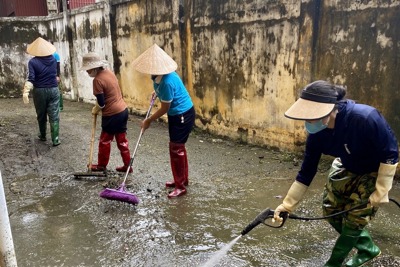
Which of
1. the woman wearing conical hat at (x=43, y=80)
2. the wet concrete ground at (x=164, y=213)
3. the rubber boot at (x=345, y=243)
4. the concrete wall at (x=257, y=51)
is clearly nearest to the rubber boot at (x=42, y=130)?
the woman wearing conical hat at (x=43, y=80)

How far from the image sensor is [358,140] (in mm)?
2439

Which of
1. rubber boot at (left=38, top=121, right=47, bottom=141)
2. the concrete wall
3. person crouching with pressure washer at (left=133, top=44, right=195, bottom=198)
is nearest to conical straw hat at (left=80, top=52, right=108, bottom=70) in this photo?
person crouching with pressure washer at (left=133, top=44, right=195, bottom=198)

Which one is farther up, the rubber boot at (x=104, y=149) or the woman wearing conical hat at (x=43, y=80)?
the woman wearing conical hat at (x=43, y=80)

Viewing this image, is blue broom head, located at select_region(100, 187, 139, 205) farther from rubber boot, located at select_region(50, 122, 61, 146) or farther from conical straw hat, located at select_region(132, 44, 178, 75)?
rubber boot, located at select_region(50, 122, 61, 146)

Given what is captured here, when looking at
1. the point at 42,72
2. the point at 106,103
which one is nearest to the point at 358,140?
the point at 106,103

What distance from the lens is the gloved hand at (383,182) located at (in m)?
2.42

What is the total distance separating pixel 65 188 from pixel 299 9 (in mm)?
4153

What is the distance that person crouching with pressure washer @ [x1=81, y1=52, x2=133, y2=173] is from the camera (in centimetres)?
480

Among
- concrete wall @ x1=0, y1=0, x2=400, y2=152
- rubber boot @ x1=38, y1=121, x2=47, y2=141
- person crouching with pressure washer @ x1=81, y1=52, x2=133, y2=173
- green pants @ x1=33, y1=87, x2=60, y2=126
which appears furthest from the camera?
rubber boot @ x1=38, y1=121, x2=47, y2=141

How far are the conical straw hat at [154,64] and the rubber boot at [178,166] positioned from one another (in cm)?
90

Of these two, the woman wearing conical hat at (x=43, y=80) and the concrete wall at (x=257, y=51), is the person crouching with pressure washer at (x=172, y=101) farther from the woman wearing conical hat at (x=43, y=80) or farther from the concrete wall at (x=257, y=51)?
the woman wearing conical hat at (x=43, y=80)

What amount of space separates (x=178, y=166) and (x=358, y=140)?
97.5 inches

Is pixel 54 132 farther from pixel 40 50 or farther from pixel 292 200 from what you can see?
pixel 292 200

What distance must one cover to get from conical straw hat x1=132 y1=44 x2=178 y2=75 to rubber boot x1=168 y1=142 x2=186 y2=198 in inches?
35.4
